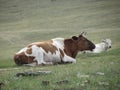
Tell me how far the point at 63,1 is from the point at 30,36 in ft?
208

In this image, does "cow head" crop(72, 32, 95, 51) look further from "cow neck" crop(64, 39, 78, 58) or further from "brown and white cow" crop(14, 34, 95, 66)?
"cow neck" crop(64, 39, 78, 58)

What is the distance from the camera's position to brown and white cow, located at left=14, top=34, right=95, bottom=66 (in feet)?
53.9

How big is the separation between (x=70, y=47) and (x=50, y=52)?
6.19 ft

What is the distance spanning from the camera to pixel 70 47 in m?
18.5

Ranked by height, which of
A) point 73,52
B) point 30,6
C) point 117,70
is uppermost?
point 117,70

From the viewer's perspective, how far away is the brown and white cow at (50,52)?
16.4 meters

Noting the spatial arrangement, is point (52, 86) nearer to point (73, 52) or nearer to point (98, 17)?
point (73, 52)

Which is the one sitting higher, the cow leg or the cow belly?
the cow belly

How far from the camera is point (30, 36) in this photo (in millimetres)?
57938

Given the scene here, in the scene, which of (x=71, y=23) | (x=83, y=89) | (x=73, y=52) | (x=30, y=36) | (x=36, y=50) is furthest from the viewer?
(x=71, y=23)

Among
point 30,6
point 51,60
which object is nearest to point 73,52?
point 51,60

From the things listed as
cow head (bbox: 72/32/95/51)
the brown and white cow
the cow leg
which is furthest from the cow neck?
the cow leg

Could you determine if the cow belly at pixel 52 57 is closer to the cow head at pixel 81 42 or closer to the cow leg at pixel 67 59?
the cow leg at pixel 67 59

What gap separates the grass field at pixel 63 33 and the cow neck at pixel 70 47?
60 centimetres
